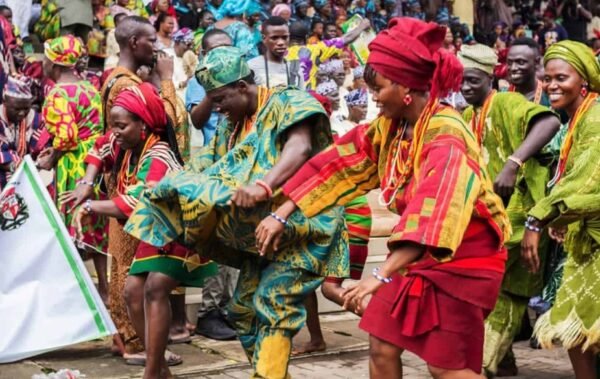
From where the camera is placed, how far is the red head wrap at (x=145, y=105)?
5547 mm

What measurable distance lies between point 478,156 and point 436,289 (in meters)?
0.56

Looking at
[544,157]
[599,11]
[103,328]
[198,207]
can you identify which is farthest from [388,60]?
[599,11]

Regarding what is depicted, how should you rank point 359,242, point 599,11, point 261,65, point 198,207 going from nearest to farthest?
point 198,207, point 359,242, point 261,65, point 599,11

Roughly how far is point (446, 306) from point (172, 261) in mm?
1793

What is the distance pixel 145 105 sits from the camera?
557 cm

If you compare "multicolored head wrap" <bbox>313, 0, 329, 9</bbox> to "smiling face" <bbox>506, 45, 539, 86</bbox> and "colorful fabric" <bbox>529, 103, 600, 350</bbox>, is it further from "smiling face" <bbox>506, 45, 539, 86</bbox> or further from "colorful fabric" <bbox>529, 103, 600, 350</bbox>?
"colorful fabric" <bbox>529, 103, 600, 350</bbox>

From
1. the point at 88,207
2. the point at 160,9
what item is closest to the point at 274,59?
the point at 88,207

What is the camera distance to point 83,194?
5660 millimetres

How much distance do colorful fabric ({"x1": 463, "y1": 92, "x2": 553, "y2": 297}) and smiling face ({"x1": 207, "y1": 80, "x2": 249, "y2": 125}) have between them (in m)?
1.55

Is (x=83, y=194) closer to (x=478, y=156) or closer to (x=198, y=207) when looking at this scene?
(x=198, y=207)

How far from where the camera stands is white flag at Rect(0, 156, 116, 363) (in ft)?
19.3

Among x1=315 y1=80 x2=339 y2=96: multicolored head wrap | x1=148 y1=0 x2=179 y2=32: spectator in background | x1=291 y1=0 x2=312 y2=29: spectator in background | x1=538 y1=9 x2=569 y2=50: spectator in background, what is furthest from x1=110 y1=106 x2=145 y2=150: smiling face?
x1=538 y1=9 x2=569 y2=50: spectator in background

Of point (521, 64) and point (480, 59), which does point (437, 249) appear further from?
point (521, 64)

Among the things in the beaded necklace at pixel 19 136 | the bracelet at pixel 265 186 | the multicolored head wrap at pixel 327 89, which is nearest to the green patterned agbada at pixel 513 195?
the bracelet at pixel 265 186
